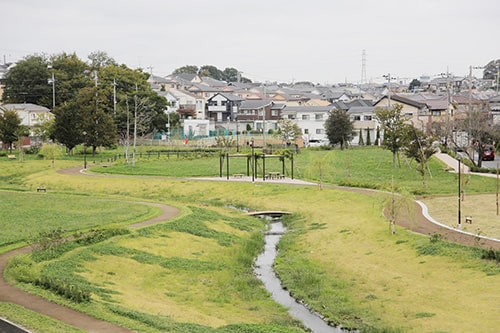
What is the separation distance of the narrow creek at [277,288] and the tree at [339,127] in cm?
3664

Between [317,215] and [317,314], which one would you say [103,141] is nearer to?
[317,215]

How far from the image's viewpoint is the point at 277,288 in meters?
19.5

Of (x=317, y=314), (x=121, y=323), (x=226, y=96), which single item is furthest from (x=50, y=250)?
(x=226, y=96)

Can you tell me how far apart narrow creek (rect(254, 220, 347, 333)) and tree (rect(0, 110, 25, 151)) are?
3835cm

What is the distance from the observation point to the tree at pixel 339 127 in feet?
209

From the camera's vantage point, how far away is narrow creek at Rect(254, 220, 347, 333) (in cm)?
1611

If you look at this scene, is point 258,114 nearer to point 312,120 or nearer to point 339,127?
point 312,120

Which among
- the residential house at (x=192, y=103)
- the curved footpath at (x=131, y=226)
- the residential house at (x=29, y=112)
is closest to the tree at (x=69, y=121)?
the residential house at (x=29, y=112)

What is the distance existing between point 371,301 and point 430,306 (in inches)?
66.9

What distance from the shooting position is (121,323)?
13.5 m

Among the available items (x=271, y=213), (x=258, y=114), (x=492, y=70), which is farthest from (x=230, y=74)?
(x=271, y=213)

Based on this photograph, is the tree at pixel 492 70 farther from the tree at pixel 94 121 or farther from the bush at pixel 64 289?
the bush at pixel 64 289

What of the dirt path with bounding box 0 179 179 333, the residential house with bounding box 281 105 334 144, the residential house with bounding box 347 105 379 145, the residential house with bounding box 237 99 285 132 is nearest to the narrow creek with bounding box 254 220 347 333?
the dirt path with bounding box 0 179 179 333

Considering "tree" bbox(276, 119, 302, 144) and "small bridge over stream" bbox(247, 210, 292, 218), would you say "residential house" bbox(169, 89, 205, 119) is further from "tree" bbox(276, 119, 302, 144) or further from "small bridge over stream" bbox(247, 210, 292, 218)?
"small bridge over stream" bbox(247, 210, 292, 218)
